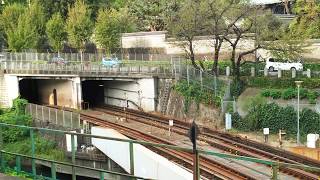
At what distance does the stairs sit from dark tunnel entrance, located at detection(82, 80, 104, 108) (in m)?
9.13

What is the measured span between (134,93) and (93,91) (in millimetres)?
7111

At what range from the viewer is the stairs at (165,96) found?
39156 mm

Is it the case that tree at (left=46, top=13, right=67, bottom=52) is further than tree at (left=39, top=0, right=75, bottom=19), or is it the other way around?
tree at (left=39, top=0, right=75, bottom=19)

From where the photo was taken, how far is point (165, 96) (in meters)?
39.1

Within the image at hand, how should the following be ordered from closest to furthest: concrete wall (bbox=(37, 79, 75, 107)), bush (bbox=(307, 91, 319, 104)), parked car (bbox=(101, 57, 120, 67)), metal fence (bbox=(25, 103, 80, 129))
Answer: bush (bbox=(307, 91, 319, 104)), metal fence (bbox=(25, 103, 80, 129)), parked car (bbox=(101, 57, 120, 67)), concrete wall (bbox=(37, 79, 75, 107))

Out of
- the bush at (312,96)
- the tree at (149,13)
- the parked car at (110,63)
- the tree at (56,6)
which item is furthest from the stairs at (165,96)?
the tree at (56,6)

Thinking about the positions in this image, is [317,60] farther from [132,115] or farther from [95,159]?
[95,159]

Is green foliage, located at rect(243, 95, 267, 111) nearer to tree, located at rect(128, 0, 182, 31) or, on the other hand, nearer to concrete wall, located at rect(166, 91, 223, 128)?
concrete wall, located at rect(166, 91, 223, 128)

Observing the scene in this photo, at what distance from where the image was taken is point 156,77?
40.3 metres

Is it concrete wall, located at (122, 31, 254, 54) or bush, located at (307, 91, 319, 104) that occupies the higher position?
concrete wall, located at (122, 31, 254, 54)

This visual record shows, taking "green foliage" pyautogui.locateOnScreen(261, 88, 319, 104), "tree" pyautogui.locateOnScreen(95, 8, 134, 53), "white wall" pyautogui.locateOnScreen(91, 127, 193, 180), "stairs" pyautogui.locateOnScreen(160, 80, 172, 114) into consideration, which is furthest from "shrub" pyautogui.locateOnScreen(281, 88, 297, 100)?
"tree" pyautogui.locateOnScreen(95, 8, 134, 53)

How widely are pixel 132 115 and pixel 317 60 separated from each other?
1516cm

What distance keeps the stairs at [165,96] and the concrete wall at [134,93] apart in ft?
2.60

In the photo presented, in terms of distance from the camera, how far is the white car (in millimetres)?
38781
